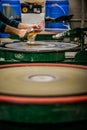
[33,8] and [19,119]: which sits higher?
[33,8]

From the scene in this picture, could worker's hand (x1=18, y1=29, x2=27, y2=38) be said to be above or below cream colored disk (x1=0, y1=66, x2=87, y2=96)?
above

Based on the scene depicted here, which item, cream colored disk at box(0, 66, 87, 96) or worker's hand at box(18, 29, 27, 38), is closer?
cream colored disk at box(0, 66, 87, 96)

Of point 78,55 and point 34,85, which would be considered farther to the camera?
point 78,55

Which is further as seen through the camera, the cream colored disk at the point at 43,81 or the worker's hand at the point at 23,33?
the worker's hand at the point at 23,33

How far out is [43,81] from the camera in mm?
1386

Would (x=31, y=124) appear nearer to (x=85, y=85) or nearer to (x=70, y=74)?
(x=85, y=85)

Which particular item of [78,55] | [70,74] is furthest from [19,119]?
[78,55]

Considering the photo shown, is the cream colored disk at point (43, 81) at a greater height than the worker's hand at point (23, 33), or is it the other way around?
the worker's hand at point (23, 33)

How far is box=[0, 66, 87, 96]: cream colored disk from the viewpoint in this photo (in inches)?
48.2

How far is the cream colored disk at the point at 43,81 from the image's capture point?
4.02 feet

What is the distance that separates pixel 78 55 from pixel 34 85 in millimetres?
1516

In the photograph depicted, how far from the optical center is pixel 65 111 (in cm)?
110

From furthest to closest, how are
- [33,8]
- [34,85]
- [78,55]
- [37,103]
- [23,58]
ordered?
[33,8], [78,55], [23,58], [34,85], [37,103]

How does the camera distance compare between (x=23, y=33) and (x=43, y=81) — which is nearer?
(x=43, y=81)
